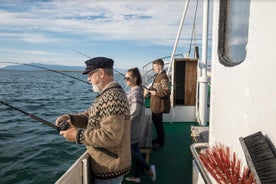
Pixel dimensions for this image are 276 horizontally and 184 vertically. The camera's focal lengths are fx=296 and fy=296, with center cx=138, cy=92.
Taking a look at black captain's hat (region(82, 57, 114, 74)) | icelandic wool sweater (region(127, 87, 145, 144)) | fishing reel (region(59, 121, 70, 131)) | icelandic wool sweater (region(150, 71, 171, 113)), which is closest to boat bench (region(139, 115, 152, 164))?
icelandic wool sweater (region(150, 71, 171, 113))

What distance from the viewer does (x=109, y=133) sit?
244 cm

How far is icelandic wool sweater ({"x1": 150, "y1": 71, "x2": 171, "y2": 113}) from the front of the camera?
557cm

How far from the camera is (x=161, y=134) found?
591 cm

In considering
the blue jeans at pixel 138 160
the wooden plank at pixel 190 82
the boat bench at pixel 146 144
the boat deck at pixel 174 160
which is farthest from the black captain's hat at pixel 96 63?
the wooden plank at pixel 190 82

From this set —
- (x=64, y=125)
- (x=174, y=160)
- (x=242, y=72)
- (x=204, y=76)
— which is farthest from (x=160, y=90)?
(x=242, y=72)

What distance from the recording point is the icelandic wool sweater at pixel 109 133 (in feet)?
8.01

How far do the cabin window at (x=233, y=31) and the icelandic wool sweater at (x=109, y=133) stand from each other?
39.4 inches

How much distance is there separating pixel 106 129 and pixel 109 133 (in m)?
0.04

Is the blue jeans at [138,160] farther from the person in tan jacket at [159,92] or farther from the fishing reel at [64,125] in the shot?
the fishing reel at [64,125]

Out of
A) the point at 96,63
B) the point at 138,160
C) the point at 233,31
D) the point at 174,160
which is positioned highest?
the point at 233,31

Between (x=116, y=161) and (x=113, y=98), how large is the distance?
0.59 meters

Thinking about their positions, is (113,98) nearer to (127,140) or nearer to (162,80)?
(127,140)

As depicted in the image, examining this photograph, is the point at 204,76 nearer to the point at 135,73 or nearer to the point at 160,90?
the point at 160,90

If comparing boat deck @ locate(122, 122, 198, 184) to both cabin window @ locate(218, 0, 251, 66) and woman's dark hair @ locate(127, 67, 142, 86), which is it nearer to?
woman's dark hair @ locate(127, 67, 142, 86)
